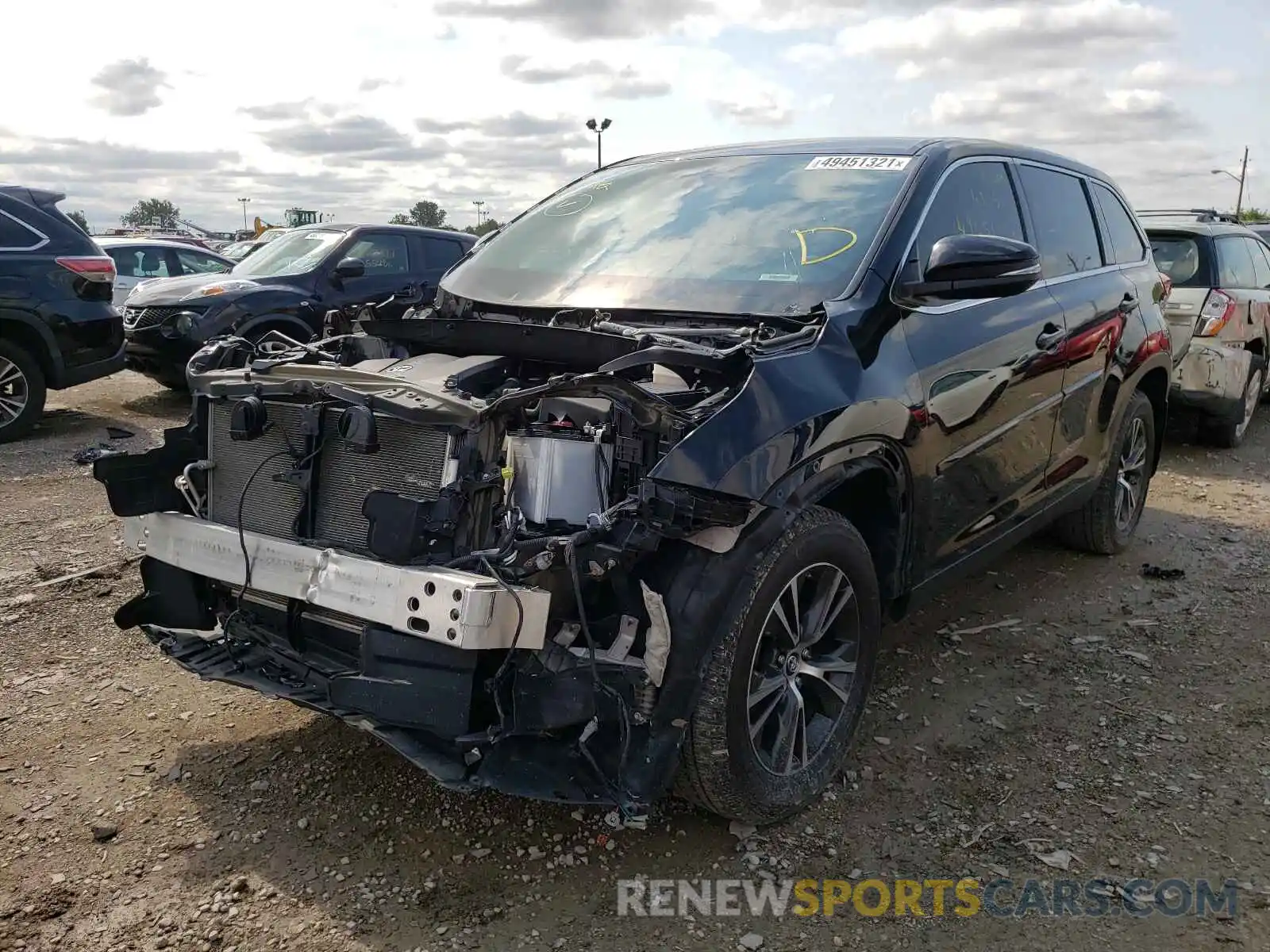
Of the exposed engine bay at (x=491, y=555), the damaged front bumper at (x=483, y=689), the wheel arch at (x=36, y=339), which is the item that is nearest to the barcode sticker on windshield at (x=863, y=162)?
the exposed engine bay at (x=491, y=555)

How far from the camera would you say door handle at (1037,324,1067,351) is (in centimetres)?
397

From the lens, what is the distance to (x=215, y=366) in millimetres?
3465

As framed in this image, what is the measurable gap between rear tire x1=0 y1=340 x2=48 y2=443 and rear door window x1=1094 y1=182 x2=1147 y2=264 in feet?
25.1

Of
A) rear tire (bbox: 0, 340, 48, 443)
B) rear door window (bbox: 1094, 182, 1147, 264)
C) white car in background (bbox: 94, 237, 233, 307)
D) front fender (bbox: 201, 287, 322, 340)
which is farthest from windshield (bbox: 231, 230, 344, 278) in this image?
rear door window (bbox: 1094, 182, 1147, 264)

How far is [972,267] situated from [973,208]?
0.78 m

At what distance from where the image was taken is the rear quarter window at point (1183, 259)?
313 inches

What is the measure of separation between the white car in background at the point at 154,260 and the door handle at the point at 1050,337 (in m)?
11.8

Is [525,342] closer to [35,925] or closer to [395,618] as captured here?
[395,618]

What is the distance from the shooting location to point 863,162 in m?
3.74

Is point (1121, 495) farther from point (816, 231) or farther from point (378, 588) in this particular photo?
point (378, 588)

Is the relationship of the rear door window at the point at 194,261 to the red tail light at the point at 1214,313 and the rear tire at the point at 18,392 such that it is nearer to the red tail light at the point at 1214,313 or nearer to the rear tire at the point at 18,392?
the rear tire at the point at 18,392

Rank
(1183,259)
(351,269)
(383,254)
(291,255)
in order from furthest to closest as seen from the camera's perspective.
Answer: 1. (383,254)
2. (291,255)
3. (1183,259)
4. (351,269)

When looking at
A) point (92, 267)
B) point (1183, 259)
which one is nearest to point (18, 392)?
point (92, 267)

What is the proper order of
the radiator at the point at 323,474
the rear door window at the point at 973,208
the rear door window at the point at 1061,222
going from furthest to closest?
the rear door window at the point at 1061,222 → the rear door window at the point at 973,208 → the radiator at the point at 323,474
